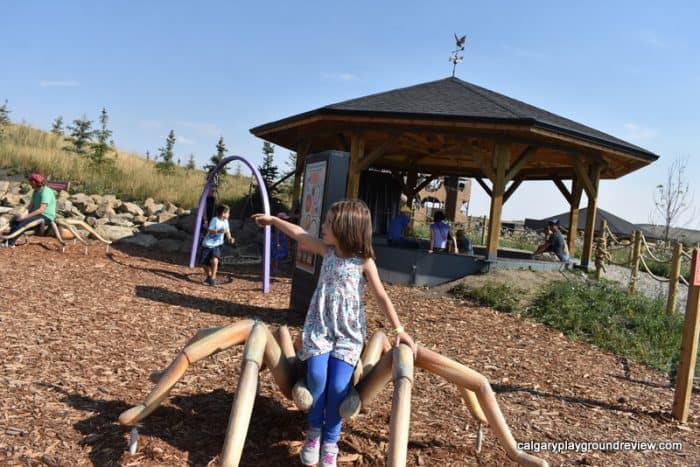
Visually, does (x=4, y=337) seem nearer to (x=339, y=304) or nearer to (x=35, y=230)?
(x=339, y=304)

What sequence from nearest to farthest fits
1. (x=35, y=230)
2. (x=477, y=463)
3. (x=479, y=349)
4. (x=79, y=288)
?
(x=477, y=463) < (x=479, y=349) < (x=79, y=288) < (x=35, y=230)

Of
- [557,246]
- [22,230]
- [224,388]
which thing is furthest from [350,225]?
[557,246]

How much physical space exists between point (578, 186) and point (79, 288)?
460 inches

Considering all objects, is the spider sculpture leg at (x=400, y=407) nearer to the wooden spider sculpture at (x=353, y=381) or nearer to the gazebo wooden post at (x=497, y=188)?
the wooden spider sculpture at (x=353, y=381)

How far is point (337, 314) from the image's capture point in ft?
8.97

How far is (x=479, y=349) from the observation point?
18.9 ft

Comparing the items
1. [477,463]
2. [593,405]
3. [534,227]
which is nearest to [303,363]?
[477,463]

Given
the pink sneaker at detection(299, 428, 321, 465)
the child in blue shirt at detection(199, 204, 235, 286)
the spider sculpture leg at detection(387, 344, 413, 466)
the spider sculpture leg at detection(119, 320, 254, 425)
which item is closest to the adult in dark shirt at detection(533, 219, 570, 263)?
the child in blue shirt at detection(199, 204, 235, 286)

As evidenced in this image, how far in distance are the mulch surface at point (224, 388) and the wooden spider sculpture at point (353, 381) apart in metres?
0.45

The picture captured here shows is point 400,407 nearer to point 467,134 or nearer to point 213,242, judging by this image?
point 213,242

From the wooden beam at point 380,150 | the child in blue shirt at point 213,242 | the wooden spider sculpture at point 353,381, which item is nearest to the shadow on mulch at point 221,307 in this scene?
the child in blue shirt at point 213,242

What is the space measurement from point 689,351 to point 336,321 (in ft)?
11.2

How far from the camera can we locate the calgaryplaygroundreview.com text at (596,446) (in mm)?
3408

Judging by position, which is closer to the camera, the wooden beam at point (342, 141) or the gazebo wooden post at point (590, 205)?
the wooden beam at point (342, 141)
